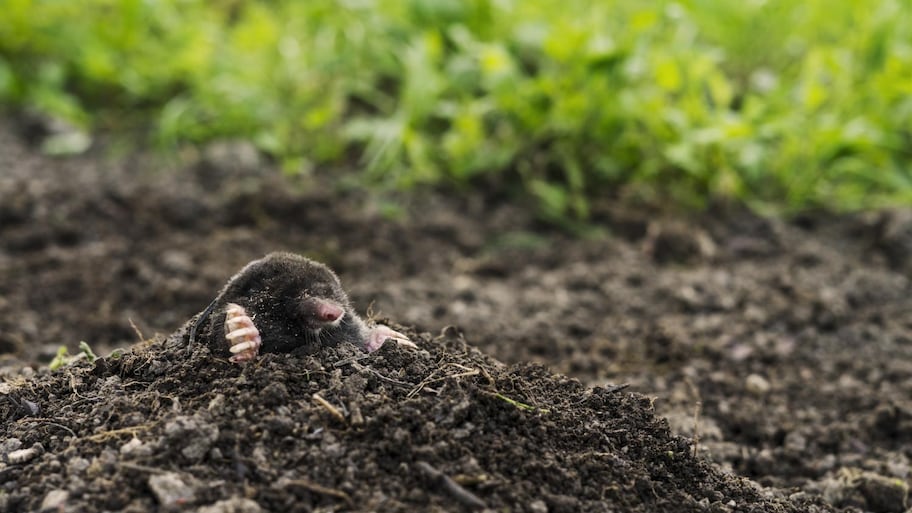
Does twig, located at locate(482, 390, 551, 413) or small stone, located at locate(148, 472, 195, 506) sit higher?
twig, located at locate(482, 390, 551, 413)

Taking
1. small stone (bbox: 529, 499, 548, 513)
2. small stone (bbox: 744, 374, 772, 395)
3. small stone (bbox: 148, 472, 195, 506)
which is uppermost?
small stone (bbox: 744, 374, 772, 395)

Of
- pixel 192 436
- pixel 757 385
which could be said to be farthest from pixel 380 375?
pixel 757 385

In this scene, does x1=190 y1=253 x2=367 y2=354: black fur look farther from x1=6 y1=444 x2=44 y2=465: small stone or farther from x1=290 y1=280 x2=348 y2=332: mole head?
x1=6 y1=444 x2=44 y2=465: small stone

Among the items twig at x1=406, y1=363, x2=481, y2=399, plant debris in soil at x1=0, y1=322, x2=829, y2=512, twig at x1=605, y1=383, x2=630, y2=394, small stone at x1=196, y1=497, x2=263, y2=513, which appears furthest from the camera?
twig at x1=605, y1=383, x2=630, y2=394

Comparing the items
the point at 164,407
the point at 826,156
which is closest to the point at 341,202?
the point at 826,156

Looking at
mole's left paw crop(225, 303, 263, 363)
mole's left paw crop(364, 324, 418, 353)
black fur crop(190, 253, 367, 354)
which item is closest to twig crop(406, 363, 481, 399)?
mole's left paw crop(364, 324, 418, 353)

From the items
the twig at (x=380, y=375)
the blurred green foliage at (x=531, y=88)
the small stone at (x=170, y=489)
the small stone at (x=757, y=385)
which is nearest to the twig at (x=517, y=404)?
the twig at (x=380, y=375)

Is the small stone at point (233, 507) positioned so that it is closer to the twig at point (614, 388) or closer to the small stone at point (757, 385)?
A: the twig at point (614, 388)
